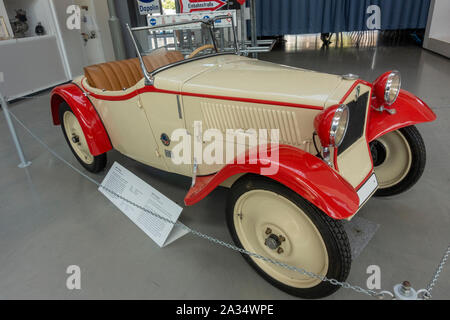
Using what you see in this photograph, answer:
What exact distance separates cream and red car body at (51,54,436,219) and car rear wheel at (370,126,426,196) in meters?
0.21

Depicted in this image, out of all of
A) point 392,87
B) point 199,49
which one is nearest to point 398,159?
point 392,87

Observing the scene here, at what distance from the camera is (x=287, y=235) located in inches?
65.2

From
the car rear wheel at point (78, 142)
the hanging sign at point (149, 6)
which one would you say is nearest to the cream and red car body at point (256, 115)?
the car rear wheel at point (78, 142)

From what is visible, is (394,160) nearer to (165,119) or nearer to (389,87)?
(389,87)

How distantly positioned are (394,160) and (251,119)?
4.34 feet

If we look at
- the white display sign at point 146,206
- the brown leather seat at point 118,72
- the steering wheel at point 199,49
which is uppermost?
the steering wheel at point 199,49

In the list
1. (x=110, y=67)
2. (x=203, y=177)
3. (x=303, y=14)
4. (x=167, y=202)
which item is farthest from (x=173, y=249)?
(x=303, y=14)

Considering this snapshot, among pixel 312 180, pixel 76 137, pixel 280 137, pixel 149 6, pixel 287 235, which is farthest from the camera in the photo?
pixel 149 6

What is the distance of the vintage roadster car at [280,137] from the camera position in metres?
1.49

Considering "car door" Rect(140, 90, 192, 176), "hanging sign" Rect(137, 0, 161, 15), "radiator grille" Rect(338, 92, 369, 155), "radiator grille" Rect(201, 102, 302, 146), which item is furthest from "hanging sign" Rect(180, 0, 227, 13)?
"radiator grille" Rect(338, 92, 369, 155)

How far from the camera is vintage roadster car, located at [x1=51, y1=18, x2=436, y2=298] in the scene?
1.49 metres

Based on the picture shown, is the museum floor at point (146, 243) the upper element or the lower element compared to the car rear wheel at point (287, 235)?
lower

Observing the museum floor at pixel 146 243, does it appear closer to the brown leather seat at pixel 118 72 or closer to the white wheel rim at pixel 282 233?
the white wheel rim at pixel 282 233

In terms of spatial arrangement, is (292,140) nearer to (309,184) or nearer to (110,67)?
(309,184)
